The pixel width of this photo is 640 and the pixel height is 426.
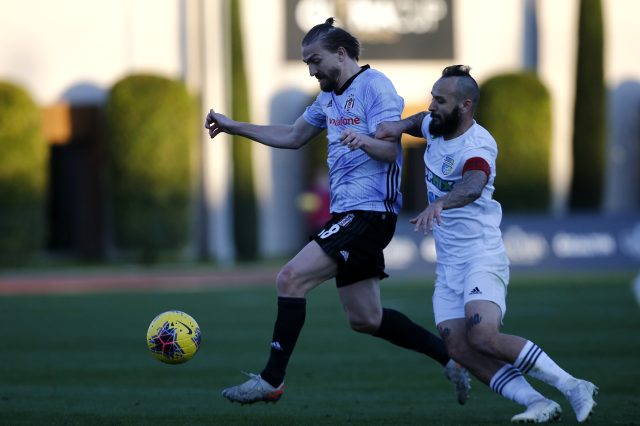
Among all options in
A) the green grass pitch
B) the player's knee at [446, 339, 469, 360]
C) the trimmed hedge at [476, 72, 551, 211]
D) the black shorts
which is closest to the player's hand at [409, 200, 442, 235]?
the player's knee at [446, 339, 469, 360]

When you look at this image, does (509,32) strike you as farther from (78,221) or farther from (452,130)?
(452,130)

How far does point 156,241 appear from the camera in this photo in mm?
30297

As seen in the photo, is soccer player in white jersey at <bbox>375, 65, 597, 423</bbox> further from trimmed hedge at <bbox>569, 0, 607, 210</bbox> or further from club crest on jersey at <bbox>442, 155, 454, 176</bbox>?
trimmed hedge at <bbox>569, 0, 607, 210</bbox>

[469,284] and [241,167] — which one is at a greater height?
[241,167]

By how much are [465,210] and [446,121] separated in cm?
57

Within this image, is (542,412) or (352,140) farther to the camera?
(352,140)

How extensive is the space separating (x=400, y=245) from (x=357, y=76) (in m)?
15.4

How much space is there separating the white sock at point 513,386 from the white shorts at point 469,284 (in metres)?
0.43

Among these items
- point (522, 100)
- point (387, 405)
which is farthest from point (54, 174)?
point (387, 405)

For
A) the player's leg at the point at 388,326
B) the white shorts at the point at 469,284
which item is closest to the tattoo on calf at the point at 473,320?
the white shorts at the point at 469,284

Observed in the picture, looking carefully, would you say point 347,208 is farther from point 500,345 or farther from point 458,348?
point 500,345

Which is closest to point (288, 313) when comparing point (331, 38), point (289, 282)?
point (289, 282)

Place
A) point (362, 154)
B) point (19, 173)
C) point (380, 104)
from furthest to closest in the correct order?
point (19, 173), point (362, 154), point (380, 104)

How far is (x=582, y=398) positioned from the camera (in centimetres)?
769
